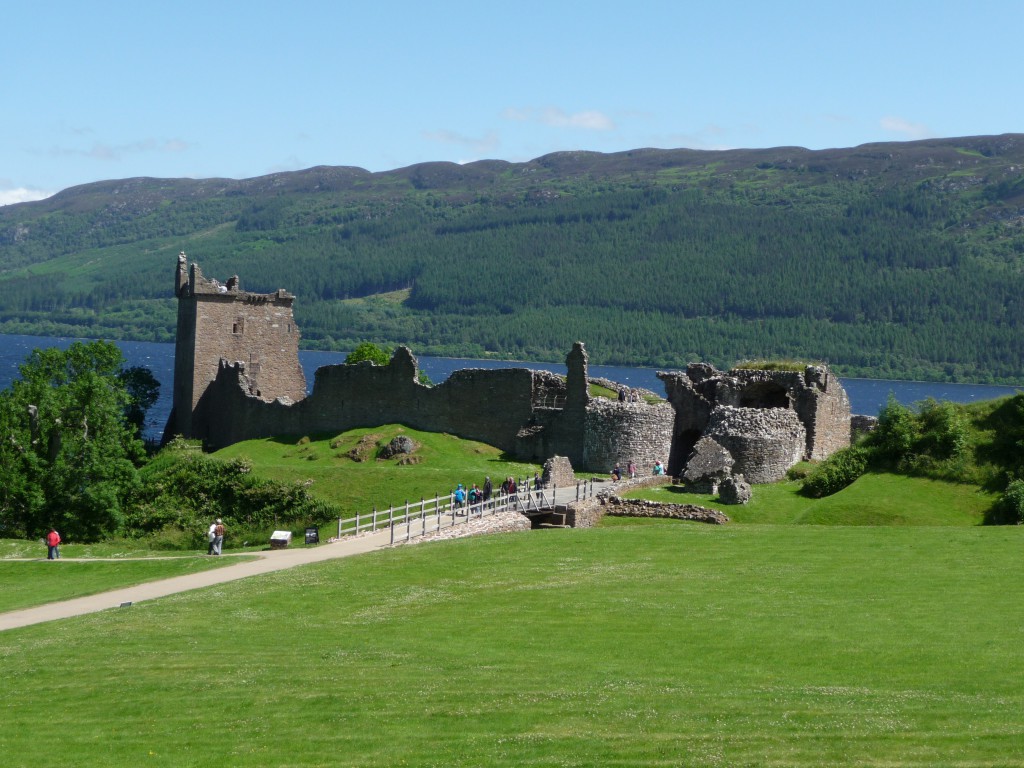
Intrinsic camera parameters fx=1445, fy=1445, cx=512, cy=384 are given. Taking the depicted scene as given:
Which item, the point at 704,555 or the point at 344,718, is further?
the point at 704,555

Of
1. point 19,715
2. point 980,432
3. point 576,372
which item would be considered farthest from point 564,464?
point 19,715

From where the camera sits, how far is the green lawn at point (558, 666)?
1852 centimetres

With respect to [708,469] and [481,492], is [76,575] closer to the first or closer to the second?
[481,492]

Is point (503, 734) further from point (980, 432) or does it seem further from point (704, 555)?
point (980, 432)

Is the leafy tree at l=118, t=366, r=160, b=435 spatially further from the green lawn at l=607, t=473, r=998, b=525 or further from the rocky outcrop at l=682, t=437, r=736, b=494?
the green lawn at l=607, t=473, r=998, b=525

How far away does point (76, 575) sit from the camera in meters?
40.4

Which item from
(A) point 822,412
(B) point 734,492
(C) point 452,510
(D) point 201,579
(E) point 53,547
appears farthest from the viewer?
(A) point 822,412

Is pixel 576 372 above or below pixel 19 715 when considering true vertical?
above

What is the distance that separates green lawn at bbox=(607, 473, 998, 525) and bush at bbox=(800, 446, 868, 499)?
642 mm

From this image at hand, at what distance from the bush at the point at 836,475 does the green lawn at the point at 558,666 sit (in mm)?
13869

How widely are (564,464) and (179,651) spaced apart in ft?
95.5

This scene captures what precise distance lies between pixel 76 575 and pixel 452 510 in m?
11.5

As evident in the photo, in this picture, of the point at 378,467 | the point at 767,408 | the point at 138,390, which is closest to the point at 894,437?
the point at 767,408

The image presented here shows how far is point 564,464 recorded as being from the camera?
53.5 meters
